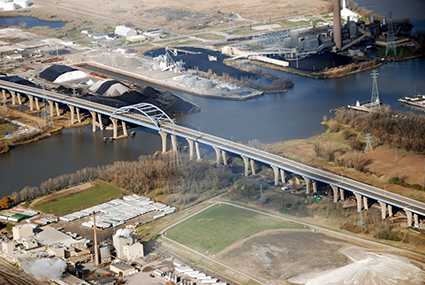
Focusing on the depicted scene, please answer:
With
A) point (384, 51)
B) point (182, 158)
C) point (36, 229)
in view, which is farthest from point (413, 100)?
point (36, 229)

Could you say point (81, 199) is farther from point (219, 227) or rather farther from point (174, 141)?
point (219, 227)

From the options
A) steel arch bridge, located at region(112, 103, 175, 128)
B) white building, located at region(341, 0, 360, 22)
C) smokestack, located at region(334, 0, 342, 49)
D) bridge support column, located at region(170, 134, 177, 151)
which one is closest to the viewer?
bridge support column, located at region(170, 134, 177, 151)

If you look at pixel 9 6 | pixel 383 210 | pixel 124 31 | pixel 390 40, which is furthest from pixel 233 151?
pixel 9 6

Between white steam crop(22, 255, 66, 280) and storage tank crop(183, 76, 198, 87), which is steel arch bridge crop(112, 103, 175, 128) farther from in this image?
white steam crop(22, 255, 66, 280)

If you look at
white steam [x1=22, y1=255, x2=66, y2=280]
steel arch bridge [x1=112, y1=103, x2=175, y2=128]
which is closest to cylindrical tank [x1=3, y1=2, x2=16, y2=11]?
steel arch bridge [x1=112, y1=103, x2=175, y2=128]

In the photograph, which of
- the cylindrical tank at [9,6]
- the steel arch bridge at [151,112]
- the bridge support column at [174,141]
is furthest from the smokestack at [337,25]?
A: the cylindrical tank at [9,6]

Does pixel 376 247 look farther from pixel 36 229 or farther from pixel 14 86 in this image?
pixel 14 86
